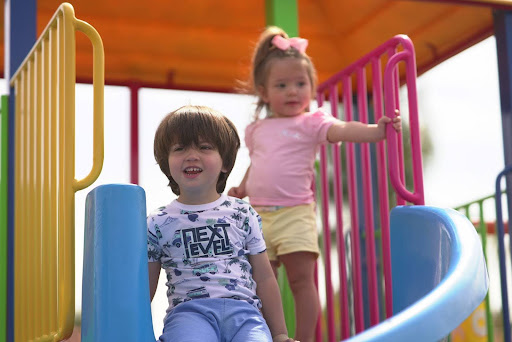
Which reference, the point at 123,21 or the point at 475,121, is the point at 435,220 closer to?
the point at 123,21

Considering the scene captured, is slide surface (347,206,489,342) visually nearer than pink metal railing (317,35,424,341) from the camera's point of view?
Yes

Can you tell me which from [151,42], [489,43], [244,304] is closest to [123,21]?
[151,42]

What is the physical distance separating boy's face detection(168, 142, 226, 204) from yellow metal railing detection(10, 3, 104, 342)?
222 millimetres

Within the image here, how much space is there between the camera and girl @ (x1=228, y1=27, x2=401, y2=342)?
3158 millimetres

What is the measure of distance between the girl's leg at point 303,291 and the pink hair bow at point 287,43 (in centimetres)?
86

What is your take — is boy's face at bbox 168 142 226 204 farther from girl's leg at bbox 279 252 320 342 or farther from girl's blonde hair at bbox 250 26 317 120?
girl's blonde hair at bbox 250 26 317 120

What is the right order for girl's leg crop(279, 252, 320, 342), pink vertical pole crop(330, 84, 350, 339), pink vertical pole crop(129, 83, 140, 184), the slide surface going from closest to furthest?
the slide surface
girl's leg crop(279, 252, 320, 342)
pink vertical pole crop(330, 84, 350, 339)
pink vertical pole crop(129, 83, 140, 184)

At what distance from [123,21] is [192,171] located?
2.06 meters

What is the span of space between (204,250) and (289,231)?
3.12 ft

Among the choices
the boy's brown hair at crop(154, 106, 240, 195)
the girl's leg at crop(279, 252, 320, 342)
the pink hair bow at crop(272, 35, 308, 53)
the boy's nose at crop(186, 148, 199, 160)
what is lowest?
the girl's leg at crop(279, 252, 320, 342)

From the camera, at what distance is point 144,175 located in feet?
14.4

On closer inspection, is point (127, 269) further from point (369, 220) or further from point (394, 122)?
point (369, 220)

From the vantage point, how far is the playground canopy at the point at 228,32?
13.4 feet

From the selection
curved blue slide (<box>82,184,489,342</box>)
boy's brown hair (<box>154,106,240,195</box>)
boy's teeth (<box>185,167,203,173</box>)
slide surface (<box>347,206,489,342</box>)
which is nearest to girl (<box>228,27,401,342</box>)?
slide surface (<box>347,206,489,342</box>)
